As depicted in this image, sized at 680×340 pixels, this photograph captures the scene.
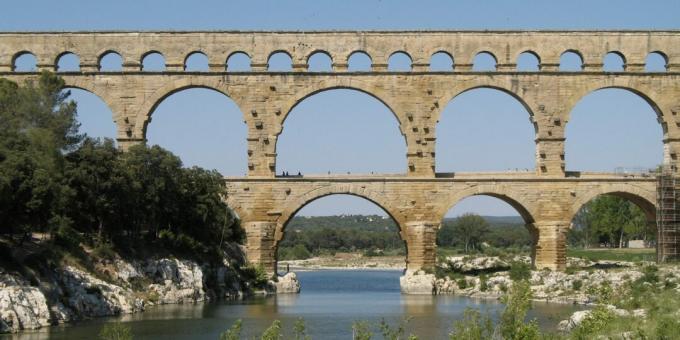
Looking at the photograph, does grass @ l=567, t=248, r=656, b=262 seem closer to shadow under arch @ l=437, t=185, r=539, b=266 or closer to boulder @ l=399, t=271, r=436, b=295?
shadow under arch @ l=437, t=185, r=539, b=266

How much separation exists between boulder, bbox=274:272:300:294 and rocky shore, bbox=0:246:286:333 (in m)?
0.04

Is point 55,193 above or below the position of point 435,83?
below

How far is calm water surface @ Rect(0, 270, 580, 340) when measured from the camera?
23.7 m

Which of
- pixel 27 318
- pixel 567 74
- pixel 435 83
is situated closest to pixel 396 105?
pixel 435 83

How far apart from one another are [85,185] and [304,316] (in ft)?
26.7

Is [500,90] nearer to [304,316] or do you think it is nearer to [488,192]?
[488,192]

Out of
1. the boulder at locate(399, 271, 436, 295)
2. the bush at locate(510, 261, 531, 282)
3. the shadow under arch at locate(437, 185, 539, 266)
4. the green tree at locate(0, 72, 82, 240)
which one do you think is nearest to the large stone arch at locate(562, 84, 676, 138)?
the shadow under arch at locate(437, 185, 539, 266)

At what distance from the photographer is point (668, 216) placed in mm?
38219

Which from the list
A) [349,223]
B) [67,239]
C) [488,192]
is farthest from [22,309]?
[349,223]

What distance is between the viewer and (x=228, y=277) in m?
36.9

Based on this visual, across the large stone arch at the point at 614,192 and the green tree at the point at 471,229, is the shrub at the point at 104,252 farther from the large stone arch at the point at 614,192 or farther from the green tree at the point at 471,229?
the green tree at the point at 471,229

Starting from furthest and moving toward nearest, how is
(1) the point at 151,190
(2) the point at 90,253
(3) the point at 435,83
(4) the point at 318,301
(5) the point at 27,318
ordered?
(3) the point at 435,83 < (4) the point at 318,301 < (1) the point at 151,190 < (2) the point at 90,253 < (5) the point at 27,318

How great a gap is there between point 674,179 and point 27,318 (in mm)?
26077

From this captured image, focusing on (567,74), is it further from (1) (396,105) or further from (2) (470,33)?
(1) (396,105)
